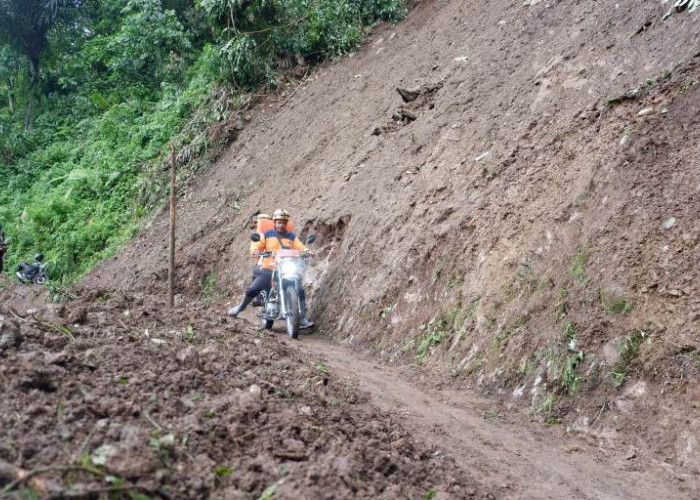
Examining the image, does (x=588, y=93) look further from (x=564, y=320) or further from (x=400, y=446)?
(x=400, y=446)

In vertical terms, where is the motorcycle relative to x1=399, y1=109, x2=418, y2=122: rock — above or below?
below

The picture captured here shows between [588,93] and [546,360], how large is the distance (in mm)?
4283

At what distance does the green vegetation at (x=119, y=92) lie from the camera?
1877 centimetres

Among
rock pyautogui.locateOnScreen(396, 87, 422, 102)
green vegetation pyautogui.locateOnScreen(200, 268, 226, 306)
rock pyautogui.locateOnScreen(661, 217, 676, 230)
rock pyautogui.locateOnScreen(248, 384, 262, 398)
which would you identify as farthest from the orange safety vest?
rock pyautogui.locateOnScreen(248, 384, 262, 398)

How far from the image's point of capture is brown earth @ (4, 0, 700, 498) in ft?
19.6

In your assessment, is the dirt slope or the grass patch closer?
the dirt slope

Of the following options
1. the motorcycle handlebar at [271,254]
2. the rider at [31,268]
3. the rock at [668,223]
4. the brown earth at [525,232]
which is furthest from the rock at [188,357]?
the rider at [31,268]

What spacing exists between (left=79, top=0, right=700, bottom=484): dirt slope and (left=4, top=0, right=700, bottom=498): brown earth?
26 mm

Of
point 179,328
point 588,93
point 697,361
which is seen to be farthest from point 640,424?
point 588,93

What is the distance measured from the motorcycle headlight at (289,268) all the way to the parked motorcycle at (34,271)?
31.5 feet

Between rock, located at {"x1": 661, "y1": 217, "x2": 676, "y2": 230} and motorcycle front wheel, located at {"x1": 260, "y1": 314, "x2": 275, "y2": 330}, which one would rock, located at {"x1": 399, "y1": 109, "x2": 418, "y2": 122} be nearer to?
motorcycle front wheel, located at {"x1": 260, "y1": 314, "x2": 275, "y2": 330}

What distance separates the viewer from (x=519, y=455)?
18.4 ft

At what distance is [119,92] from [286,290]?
17.8 m

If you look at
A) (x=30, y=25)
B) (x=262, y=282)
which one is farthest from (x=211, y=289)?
(x=30, y=25)
